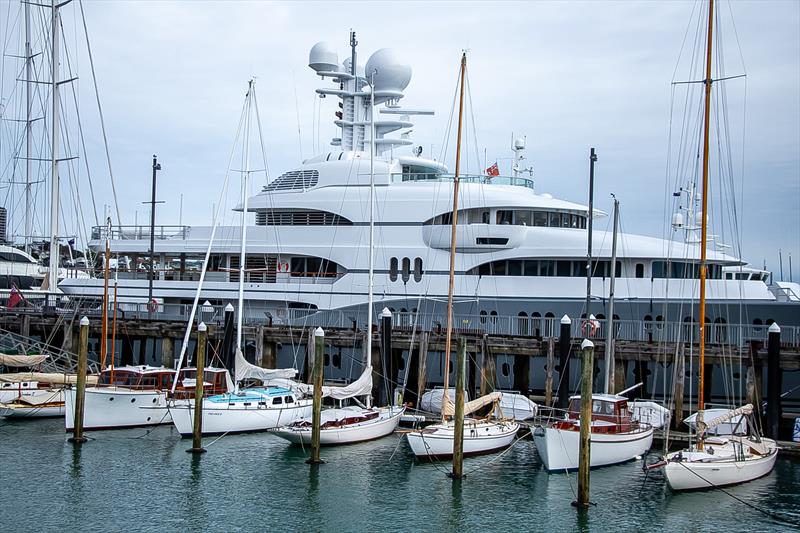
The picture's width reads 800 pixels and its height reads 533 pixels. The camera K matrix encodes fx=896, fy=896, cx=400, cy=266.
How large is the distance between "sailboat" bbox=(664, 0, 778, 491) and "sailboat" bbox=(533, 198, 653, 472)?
1.80 metres

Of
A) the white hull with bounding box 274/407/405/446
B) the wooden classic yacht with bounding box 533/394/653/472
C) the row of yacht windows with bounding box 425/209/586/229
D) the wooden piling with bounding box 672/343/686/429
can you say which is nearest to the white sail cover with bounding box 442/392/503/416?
the wooden classic yacht with bounding box 533/394/653/472

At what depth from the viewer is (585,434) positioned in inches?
816

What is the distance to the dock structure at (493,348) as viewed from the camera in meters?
28.3

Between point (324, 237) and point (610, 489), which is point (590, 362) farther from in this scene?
point (324, 237)

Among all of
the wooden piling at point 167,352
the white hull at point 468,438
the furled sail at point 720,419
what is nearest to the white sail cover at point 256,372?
the wooden piling at point 167,352

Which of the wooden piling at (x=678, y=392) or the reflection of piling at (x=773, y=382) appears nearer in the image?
the reflection of piling at (x=773, y=382)

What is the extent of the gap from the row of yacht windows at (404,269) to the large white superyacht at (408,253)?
0.18 feet

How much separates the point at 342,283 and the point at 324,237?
2600 mm

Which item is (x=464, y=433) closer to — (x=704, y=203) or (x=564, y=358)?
(x=564, y=358)

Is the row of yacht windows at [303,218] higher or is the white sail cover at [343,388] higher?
the row of yacht windows at [303,218]

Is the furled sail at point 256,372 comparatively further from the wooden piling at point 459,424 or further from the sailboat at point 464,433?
the wooden piling at point 459,424

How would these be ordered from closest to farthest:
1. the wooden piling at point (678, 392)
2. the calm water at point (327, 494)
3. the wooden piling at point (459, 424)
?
the calm water at point (327, 494) < the wooden piling at point (459, 424) < the wooden piling at point (678, 392)

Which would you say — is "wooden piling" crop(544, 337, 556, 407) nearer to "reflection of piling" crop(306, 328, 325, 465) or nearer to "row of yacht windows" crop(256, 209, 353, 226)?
"reflection of piling" crop(306, 328, 325, 465)

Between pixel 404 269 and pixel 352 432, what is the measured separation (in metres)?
12.8
